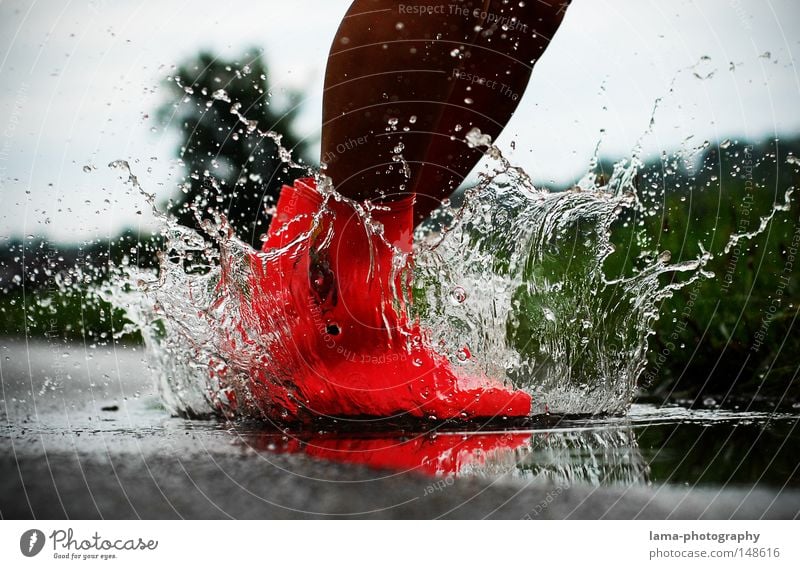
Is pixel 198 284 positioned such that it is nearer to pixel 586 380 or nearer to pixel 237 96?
pixel 586 380

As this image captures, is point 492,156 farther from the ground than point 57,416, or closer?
farther from the ground

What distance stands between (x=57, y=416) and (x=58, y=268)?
1.59ft

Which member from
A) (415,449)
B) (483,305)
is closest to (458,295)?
(483,305)

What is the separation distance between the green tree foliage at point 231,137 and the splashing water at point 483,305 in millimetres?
881

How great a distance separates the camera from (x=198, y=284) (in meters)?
0.83

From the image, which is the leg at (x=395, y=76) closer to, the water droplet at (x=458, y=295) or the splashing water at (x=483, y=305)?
the splashing water at (x=483, y=305)

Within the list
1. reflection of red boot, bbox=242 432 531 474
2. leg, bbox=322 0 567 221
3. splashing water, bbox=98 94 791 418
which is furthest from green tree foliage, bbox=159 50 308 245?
reflection of red boot, bbox=242 432 531 474

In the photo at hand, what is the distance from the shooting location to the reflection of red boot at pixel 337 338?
2.32ft

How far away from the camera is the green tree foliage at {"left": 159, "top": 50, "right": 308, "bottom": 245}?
1.85 m

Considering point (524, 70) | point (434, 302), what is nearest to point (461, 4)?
point (524, 70)
